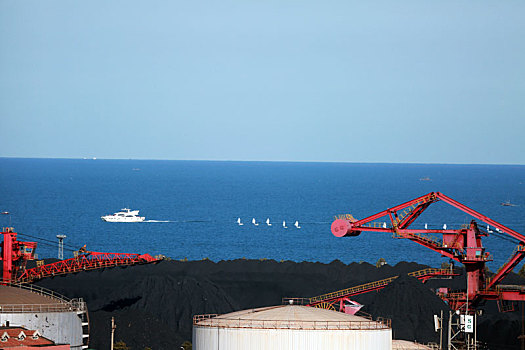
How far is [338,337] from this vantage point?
65.7m

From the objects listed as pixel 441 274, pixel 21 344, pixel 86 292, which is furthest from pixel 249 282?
pixel 21 344

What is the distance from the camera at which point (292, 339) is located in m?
65.3

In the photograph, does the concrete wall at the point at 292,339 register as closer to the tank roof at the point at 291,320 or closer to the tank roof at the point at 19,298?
the tank roof at the point at 291,320

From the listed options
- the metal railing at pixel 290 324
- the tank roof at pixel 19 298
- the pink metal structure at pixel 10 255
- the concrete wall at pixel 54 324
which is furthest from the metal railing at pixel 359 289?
the metal railing at pixel 290 324

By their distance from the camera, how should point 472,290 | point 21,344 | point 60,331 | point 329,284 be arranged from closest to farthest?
point 21,344, point 60,331, point 472,290, point 329,284

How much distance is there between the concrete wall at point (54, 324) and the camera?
7806 centimetres

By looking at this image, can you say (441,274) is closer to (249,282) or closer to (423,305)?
(423,305)

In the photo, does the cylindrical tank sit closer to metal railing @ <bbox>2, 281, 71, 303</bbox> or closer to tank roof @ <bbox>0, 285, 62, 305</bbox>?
tank roof @ <bbox>0, 285, 62, 305</bbox>

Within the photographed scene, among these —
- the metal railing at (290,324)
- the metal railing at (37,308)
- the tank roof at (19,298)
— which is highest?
the tank roof at (19,298)

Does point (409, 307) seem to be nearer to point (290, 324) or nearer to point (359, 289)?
point (359, 289)

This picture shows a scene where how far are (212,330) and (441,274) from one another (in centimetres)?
4591

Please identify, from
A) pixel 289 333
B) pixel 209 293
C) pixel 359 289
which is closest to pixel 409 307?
pixel 359 289

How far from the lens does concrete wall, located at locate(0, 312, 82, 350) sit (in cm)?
7806

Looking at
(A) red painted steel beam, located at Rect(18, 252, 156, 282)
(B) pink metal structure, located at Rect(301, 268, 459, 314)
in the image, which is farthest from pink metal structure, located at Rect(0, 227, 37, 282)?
(B) pink metal structure, located at Rect(301, 268, 459, 314)
